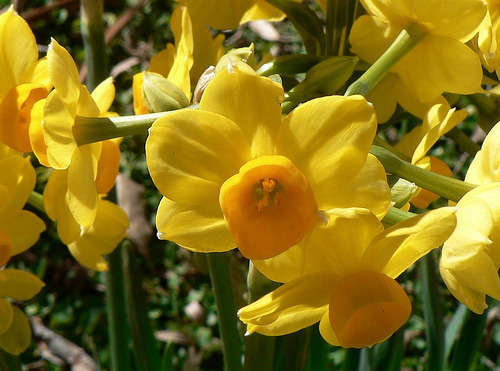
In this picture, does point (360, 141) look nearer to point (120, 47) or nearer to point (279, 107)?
point (279, 107)

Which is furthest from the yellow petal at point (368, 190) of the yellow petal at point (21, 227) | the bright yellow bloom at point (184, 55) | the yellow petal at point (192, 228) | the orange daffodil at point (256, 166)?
the yellow petal at point (21, 227)

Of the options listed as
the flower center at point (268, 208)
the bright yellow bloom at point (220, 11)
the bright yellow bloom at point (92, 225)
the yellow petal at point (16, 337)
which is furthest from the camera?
the yellow petal at point (16, 337)

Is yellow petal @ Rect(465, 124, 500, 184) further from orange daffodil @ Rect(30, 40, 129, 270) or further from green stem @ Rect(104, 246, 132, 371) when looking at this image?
green stem @ Rect(104, 246, 132, 371)

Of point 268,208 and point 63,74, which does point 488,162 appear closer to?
point 268,208

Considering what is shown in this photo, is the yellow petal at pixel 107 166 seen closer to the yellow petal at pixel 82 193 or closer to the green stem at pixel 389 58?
the yellow petal at pixel 82 193

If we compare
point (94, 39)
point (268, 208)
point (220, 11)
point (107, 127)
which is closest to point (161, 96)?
point (107, 127)

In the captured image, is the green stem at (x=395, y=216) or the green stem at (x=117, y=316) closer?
the green stem at (x=395, y=216)

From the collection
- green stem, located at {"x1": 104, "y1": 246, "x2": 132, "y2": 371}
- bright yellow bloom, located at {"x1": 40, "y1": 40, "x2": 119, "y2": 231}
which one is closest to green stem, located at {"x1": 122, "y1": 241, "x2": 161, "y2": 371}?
green stem, located at {"x1": 104, "y1": 246, "x2": 132, "y2": 371}
